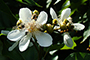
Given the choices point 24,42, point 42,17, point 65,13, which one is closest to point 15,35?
point 24,42

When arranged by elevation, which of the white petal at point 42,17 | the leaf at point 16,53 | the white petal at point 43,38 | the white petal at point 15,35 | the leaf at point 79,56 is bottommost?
the leaf at point 79,56

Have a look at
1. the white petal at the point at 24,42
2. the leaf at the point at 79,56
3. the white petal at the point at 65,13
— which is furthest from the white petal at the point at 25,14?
the leaf at the point at 79,56

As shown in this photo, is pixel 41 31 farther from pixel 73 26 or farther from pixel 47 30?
pixel 73 26

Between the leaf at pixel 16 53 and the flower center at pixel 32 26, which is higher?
the flower center at pixel 32 26

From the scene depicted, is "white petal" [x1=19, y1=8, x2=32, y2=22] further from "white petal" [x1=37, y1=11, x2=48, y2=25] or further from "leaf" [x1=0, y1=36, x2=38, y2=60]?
"leaf" [x1=0, y1=36, x2=38, y2=60]

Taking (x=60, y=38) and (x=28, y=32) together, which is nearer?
(x=28, y=32)

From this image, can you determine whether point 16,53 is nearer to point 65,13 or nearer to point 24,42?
point 24,42

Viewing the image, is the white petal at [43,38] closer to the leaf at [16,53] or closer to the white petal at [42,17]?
the white petal at [42,17]
